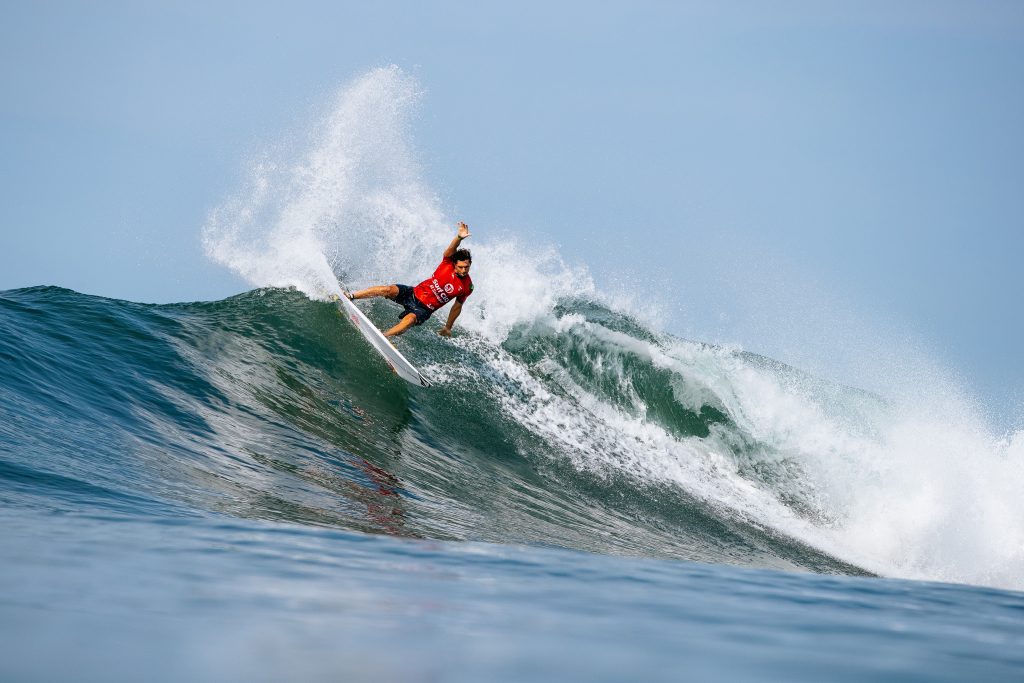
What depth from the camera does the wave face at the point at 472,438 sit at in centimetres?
600

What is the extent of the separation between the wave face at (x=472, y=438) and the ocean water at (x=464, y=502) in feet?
0.15

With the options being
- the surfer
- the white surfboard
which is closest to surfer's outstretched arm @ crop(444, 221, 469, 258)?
the surfer

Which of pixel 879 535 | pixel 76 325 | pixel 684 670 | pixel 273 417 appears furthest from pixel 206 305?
pixel 684 670

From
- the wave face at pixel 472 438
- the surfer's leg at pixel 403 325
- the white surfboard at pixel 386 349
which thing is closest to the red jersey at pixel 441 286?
the surfer's leg at pixel 403 325

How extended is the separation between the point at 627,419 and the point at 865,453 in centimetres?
338

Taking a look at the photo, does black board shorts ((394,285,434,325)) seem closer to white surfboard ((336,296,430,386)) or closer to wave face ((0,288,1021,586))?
white surfboard ((336,296,430,386))

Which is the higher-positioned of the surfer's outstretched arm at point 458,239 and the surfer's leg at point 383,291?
the surfer's outstretched arm at point 458,239

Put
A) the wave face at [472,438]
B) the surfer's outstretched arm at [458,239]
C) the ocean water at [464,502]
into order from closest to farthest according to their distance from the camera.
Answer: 1. the ocean water at [464,502]
2. the wave face at [472,438]
3. the surfer's outstretched arm at [458,239]

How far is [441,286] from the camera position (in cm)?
1031

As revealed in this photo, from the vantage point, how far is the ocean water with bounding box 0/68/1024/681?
2121 mm

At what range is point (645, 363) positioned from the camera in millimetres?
13250

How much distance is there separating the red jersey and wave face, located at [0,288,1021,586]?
0.96m

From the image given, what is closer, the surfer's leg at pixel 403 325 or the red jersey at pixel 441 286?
the surfer's leg at pixel 403 325

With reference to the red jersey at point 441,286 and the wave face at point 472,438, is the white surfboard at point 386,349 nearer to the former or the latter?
the wave face at point 472,438
